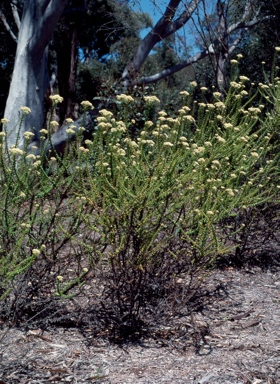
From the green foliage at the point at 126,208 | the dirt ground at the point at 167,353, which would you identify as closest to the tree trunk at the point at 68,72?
the green foliage at the point at 126,208

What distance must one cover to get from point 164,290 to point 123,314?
438mm

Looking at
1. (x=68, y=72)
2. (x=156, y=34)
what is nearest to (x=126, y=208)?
(x=156, y=34)

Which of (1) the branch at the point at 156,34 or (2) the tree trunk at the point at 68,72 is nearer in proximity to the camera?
(1) the branch at the point at 156,34

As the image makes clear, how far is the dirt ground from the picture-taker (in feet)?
8.72

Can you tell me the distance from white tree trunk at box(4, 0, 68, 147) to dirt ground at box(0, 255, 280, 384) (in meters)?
6.44

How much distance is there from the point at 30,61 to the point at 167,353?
7624 mm

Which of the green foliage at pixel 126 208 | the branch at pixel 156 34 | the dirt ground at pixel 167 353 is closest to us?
the dirt ground at pixel 167 353

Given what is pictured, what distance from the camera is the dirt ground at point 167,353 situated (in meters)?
2.66

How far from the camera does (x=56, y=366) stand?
274 cm

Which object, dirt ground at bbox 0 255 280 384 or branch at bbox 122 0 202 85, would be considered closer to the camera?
dirt ground at bbox 0 255 280 384

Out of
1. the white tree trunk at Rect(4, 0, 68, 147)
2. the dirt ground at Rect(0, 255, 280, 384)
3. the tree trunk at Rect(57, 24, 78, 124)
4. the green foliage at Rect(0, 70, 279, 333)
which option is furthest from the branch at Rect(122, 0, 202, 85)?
the dirt ground at Rect(0, 255, 280, 384)

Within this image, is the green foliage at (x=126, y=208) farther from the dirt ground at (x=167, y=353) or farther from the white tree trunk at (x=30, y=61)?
the white tree trunk at (x=30, y=61)

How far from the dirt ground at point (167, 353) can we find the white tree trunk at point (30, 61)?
6.44m

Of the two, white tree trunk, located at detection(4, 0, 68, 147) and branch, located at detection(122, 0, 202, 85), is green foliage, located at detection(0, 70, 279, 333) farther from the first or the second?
branch, located at detection(122, 0, 202, 85)
